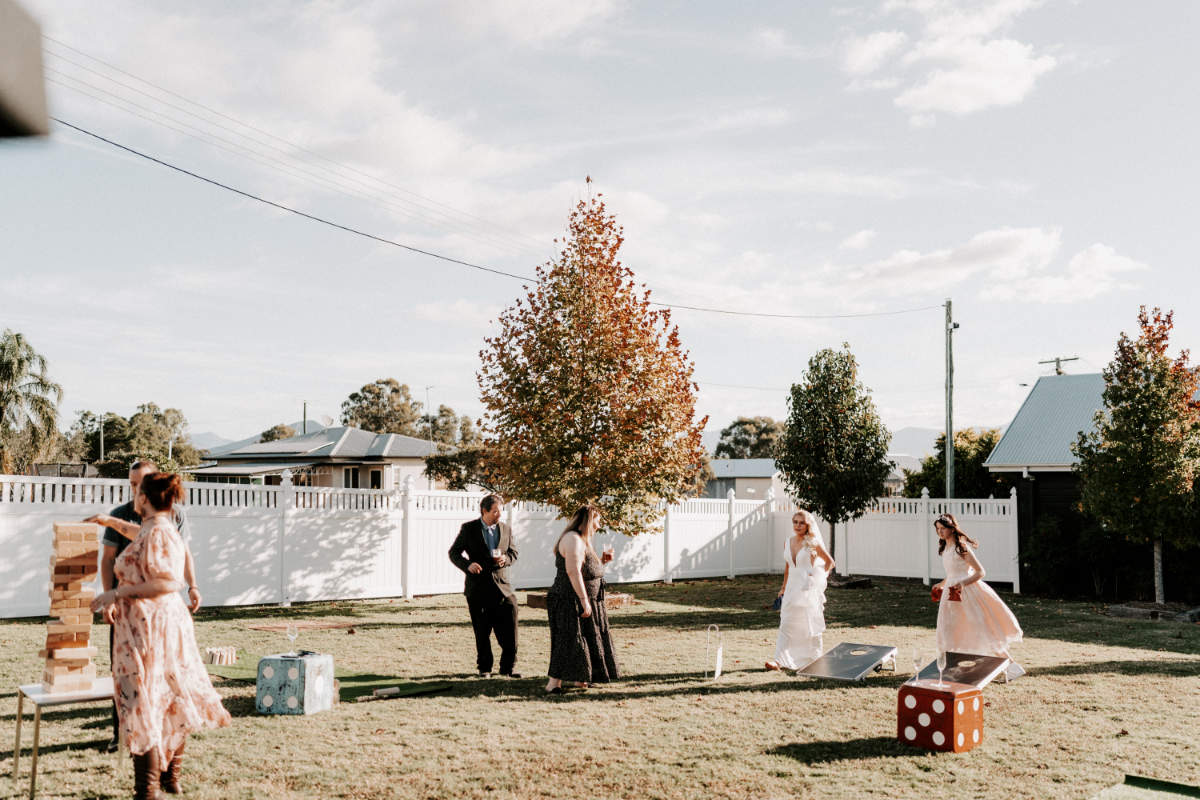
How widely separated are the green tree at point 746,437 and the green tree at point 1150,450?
66.7 meters

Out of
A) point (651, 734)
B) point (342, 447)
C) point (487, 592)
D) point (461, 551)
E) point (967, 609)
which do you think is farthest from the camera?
point (342, 447)

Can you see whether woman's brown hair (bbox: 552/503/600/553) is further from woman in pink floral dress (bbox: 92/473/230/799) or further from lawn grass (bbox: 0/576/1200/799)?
woman in pink floral dress (bbox: 92/473/230/799)

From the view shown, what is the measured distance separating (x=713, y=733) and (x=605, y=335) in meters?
9.68

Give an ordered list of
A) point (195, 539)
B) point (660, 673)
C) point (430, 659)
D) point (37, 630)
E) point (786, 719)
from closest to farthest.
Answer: point (786, 719)
point (660, 673)
point (430, 659)
point (37, 630)
point (195, 539)

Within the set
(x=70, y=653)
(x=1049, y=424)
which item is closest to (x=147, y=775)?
(x=70, y=653)

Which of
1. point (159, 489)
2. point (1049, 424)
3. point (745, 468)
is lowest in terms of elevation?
point (159, 489)

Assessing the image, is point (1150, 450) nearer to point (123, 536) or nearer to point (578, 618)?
point (578, 618)

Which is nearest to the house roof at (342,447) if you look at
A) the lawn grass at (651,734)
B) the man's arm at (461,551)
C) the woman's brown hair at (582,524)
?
the lawn grass at (651,734)

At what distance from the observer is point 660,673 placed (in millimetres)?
10344

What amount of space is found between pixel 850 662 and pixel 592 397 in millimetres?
7325

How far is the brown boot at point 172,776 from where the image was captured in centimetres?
584

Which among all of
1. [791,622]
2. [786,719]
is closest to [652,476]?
[791,622]

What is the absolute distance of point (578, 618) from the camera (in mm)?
9391

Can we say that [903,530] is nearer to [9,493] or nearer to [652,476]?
[652,476]
